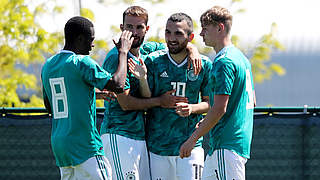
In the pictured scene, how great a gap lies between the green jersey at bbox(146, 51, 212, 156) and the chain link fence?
145 cm

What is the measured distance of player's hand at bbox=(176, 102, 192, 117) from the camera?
5367 mm

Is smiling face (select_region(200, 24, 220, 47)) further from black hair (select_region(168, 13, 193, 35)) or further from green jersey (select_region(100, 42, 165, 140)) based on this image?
green jersey (select_region(100, 42, 165, 140))

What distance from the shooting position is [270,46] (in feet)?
46.3

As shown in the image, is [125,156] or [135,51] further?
[135,51]

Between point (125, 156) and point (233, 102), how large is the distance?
1.21 metres

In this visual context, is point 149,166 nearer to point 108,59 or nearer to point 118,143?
point 118,143

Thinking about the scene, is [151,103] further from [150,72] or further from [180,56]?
[180,56]

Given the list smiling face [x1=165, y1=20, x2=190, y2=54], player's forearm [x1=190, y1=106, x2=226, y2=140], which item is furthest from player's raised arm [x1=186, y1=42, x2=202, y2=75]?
player's forearm [x1=190, y1=106, x2=226, y2=140]

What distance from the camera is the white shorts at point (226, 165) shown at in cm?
479

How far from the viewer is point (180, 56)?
5672 millimetres

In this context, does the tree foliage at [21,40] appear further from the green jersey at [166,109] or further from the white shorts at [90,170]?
the white shorts at [90,170]

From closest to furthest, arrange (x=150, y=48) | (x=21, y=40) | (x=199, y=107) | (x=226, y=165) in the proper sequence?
(x=226, y=165) → (x=199, y=107) → (x=150, y=48) → (x=21, y=40)

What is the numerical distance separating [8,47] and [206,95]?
24.6 feet

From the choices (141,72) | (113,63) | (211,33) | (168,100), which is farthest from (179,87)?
(211,33)
